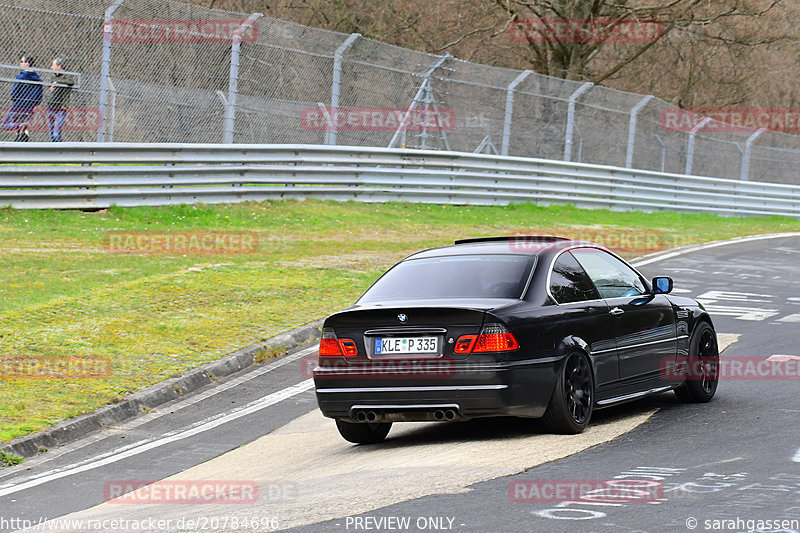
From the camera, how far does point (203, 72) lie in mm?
19891

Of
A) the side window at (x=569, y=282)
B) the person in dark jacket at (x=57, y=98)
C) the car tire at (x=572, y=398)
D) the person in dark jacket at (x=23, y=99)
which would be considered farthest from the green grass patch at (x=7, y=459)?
the person in dark jacket at (x=57, y=98)

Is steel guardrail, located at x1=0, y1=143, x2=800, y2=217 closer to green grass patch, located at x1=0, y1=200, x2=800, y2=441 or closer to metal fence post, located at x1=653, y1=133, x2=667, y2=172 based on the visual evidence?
green grass patch, located at x1=0, y1=200, x2=800, y2=441

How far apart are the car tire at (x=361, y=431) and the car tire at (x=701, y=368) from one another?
2439mm

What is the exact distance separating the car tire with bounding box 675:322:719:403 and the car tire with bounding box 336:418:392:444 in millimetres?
2439

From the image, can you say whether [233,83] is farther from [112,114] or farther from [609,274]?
[609,274]

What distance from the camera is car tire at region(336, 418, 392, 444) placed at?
8164 mm

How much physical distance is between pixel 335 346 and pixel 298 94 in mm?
14372

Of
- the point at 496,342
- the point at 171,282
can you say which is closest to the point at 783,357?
the point at 496,342

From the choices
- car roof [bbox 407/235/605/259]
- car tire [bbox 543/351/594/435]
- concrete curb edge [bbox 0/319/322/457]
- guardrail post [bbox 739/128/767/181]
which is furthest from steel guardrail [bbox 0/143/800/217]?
car tire [bbox 543/351/594/435]

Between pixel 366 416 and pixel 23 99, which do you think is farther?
pixel 23 99

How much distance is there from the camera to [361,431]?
8.21 m

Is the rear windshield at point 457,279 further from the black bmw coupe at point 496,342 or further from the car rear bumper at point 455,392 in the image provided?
the car rear bumper at point 455,392

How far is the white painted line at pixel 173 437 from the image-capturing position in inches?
295

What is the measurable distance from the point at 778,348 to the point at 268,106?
12566 mm
